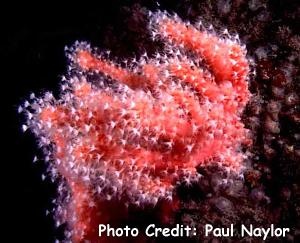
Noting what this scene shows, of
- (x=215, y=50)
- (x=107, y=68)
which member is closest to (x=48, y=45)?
(x=107, y=68)

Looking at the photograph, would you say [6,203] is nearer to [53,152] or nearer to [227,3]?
[53,152]

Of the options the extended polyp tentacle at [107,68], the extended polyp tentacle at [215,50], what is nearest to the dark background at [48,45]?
the extended polyp tentacle at [215,50]

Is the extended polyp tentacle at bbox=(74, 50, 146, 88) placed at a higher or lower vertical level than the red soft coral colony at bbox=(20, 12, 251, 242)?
higher

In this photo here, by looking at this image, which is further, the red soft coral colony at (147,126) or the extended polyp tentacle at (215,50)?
the extended polyp tentacle at (215,50)

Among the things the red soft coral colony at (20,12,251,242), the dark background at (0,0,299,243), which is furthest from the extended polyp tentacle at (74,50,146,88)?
the dark background at (0,0,299,243)

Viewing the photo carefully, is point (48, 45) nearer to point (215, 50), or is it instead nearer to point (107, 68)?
point (107, 68)

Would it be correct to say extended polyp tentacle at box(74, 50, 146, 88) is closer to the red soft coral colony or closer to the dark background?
the red soft coral colony

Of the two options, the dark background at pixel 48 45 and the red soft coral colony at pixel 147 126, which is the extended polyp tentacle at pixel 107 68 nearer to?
the red soft coral colony at pixel 147 126
